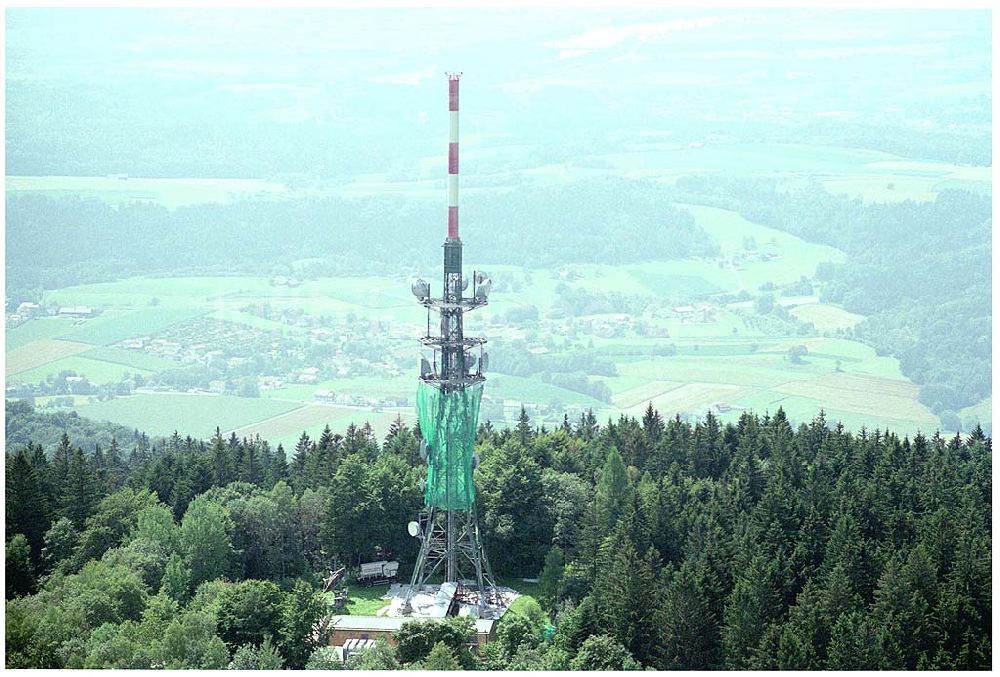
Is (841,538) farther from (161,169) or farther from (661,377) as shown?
(161,169)

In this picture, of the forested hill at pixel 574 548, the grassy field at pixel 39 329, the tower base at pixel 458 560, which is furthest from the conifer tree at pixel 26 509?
the grassy field at pixel 39 329

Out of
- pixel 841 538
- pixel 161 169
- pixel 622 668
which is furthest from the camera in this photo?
pixel 161 169

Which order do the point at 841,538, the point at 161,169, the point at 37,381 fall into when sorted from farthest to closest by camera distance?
the point at 161,169
the point at 37,381
the point at 841,538

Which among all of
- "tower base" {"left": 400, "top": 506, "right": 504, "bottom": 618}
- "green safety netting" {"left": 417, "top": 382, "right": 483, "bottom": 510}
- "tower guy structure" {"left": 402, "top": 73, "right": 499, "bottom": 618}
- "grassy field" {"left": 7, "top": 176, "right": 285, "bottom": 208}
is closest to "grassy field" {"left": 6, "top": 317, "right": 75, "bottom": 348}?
"grassy field" {"left": 7, "top": 176, "right": 285, "bottom": 208}

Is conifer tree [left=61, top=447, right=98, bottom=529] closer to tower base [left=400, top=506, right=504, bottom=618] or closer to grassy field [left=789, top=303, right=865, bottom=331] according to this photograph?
tower base [left=400, top=506, right=504, bottom=618]

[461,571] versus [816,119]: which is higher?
[816,119]

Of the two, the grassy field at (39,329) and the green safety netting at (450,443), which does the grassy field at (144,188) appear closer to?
the grassy field at (39,329)

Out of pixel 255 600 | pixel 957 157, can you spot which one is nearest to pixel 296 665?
pixel 255 600
